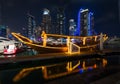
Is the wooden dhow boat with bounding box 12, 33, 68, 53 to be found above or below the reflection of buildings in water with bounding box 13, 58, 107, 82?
above

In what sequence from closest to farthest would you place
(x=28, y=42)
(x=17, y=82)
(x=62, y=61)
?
(x=17, y=82) < (x=62, y=61) < (x=28, y=42)

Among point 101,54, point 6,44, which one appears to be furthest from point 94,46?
point 6,44

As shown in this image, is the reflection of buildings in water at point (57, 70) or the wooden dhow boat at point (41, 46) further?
the wooden dhow boat at point (41, 46)

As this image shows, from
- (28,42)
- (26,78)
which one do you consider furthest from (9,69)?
(28,42)

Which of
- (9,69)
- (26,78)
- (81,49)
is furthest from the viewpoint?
Answer: (81,49)

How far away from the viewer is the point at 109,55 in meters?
21.8

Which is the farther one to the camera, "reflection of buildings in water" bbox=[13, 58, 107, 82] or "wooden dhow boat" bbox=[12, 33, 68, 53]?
"wooden dhow boat" bbox=[12, 33, 68, 53]

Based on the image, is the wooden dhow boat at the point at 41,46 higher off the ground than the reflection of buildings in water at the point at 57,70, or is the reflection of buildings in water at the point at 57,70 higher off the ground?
the wooden dhow boat at the point at 41,46

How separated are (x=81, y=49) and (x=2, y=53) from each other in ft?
26.5

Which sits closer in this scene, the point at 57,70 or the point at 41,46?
the point at 57,70

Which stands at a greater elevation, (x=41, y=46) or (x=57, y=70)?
(x=41, y=46)

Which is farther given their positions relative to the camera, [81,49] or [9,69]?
→ [81,49]

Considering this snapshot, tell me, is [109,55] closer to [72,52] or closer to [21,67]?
[72,52]

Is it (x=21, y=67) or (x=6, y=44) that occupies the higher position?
(x=6, y=44)
